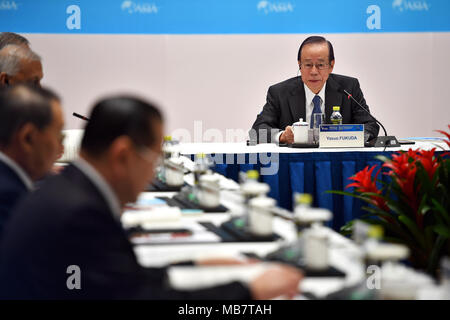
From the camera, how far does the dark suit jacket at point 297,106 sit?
4762 mm

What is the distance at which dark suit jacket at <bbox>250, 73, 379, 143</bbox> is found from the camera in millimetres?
4762

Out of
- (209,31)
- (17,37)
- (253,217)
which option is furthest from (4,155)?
(209,31)

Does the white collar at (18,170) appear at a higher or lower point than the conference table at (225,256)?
higher

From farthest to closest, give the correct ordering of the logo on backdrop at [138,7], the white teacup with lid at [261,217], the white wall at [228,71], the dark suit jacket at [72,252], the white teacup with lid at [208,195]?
the white wall at [228,71] < the logo on backdrop at [138,7] < the white teacup with lid at [208,195] < the white teacup with lid at [261,217] < the dark suit jacket at [72,252]

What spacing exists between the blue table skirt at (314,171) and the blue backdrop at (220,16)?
7.68 ft

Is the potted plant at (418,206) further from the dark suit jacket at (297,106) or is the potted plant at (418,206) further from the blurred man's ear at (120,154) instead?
the dark suit jacket at (297,106)

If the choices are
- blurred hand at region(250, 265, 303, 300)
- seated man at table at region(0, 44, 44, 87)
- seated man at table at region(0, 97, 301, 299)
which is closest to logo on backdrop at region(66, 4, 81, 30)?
seated man at table at region(0, 44, 44, 87)

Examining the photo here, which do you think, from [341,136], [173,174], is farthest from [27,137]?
[341,136]

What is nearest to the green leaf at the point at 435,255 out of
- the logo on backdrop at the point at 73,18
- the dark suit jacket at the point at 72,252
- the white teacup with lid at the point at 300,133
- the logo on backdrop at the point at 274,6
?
the dark suit jacket at the point at 72,252

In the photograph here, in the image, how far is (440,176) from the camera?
2643 millimetres

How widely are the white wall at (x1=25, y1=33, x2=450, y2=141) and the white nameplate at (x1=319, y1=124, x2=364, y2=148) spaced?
2116 mm

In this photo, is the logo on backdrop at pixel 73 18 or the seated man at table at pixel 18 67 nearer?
the seated man at table at pixel 18 67

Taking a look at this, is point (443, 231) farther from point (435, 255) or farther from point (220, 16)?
point (220, 16)

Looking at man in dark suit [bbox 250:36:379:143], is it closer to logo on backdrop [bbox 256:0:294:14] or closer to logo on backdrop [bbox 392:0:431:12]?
logo on backdrop [bbox 256:0:294:14]
